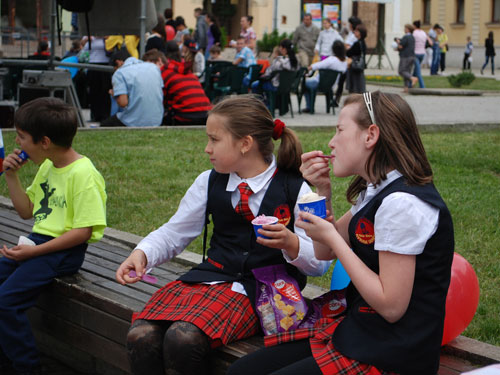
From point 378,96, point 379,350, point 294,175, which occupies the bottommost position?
point 379,350

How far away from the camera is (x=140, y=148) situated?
8836 millimetres

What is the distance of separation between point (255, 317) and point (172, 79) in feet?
26.7

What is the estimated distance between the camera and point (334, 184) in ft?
23.0

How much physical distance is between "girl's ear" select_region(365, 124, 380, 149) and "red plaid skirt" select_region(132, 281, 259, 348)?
879 millimetres

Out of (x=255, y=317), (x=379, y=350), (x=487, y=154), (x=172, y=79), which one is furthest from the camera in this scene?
(x=172, y=79)

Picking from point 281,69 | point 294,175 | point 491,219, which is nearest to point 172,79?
point 281,69

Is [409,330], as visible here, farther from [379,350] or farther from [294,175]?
[294,175]

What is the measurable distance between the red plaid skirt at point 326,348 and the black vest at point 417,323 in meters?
0.02

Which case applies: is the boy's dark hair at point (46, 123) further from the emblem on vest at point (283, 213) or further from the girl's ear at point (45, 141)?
the emblem on vest at point (283, 213)

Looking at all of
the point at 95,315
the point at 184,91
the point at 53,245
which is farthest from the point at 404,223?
the point at 184,91

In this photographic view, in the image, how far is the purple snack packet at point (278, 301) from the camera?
9.84 ft

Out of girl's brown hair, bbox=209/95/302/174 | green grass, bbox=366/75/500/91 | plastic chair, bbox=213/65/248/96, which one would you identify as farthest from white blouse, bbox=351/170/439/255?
green grass, bbox=366/75/500/91

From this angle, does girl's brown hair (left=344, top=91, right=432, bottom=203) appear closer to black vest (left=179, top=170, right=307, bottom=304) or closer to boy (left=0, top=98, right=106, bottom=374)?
black vest (left=179, top=170, right=307, bottom=304)

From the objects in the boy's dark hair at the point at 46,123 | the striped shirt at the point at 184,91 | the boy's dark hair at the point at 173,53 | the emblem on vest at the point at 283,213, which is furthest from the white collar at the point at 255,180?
the boy's dark hair at the point at 173,53
